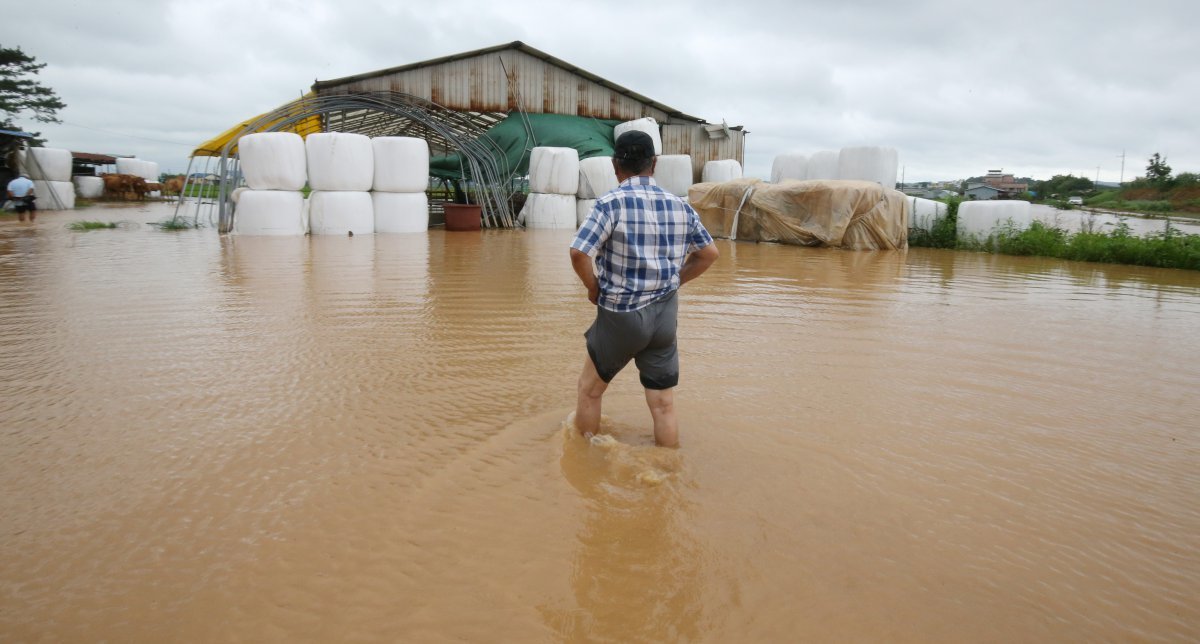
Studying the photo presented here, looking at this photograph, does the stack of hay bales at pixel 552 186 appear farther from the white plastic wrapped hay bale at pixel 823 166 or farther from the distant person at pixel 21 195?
the distant person at pixel 21 195

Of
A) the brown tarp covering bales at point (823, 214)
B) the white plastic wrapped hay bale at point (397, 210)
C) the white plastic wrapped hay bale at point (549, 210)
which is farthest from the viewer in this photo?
the white plastic wrapped hay bale at point (549, 210)

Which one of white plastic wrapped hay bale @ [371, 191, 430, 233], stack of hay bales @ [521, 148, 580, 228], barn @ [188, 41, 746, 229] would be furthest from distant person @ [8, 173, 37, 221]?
stack of hay bales @ [521, 148, 580, 228]

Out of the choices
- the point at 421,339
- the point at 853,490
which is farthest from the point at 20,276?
the point at 853,490

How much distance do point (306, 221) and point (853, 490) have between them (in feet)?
47.1

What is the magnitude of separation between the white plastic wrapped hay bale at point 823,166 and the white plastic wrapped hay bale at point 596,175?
207 inches

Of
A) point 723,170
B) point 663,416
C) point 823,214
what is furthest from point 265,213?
point 663,416

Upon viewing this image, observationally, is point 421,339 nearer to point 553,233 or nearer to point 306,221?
point 306,221

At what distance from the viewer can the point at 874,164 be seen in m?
16.6

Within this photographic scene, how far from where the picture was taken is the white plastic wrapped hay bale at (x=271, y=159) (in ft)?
45.3

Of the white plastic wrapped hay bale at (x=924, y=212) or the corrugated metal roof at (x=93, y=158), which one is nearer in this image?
the white plastic wrapped hay bale at (x=924, y=212)

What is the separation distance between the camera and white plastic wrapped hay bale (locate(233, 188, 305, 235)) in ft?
45.7

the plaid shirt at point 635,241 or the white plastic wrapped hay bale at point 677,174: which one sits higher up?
the white plastic wrapped hay bale at point 677,174

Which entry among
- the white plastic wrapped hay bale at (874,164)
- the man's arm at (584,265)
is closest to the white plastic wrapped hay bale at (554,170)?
the white plastic wrapped hay bale at (874,164)

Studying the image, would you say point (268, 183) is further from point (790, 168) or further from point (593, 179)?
point (790, 168)
